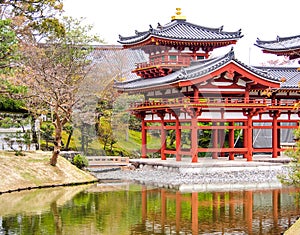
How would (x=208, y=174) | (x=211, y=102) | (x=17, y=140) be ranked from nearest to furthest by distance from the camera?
(x=208, y=174) < (x=211, y=102) < (x=17, y=140)

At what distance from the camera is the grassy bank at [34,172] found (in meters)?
26.2

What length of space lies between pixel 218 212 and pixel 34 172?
11344 millimetres

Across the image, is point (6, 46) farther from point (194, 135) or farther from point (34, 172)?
point (194, 135)

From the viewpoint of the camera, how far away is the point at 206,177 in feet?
92.7

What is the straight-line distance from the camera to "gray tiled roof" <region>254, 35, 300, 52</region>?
36.7 meters

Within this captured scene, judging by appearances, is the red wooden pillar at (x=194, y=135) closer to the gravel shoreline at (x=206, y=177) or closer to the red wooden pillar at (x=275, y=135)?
the gravel shoreline at (x=206, y=177)

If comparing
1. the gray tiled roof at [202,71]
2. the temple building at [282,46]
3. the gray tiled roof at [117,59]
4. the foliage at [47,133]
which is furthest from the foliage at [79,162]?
the temple building at [282,46]

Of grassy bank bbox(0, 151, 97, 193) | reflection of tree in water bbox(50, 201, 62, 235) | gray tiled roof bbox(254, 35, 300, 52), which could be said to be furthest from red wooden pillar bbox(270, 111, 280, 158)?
reflection of tree in water bbox(50, 201, 62, 235)

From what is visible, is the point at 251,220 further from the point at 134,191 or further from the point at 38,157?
the point at 38,157

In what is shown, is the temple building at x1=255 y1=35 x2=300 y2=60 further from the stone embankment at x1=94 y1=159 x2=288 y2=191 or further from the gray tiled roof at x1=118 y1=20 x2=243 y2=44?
the stone embankment at x1=94 y1=159 x2=288 y2=191

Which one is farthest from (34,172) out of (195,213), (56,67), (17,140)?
(195,213)

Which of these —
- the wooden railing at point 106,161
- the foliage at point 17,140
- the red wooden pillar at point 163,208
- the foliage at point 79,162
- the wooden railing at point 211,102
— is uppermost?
the wooden railing at point 211,102

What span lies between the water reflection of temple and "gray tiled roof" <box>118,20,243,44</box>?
11.1 m

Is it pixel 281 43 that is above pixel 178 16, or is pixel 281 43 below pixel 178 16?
below
